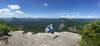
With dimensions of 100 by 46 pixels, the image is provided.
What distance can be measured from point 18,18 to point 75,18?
7.11ft

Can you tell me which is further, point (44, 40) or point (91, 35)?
point (44, 40)

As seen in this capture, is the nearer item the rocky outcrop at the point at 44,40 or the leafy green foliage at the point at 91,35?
the leafy green foliage at the point at 91,35

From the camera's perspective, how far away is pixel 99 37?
6.39 m

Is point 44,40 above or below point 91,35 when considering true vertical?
below

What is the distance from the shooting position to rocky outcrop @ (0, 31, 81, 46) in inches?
291

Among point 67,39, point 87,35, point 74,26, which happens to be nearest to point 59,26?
point 74,26

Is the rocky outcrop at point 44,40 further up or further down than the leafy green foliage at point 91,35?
further down

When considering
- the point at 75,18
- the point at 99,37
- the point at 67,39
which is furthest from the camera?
the point at 75,18

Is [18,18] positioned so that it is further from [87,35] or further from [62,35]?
[87,35]

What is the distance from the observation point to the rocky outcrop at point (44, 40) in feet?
24.3

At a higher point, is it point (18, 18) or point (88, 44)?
point (18, 18)

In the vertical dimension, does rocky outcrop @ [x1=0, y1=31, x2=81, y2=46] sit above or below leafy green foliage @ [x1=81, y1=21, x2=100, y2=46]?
below

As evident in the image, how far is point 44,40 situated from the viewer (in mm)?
7598

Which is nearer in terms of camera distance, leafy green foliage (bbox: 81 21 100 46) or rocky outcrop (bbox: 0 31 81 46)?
leafy green foliage (bbox: 81 21 100 46)
